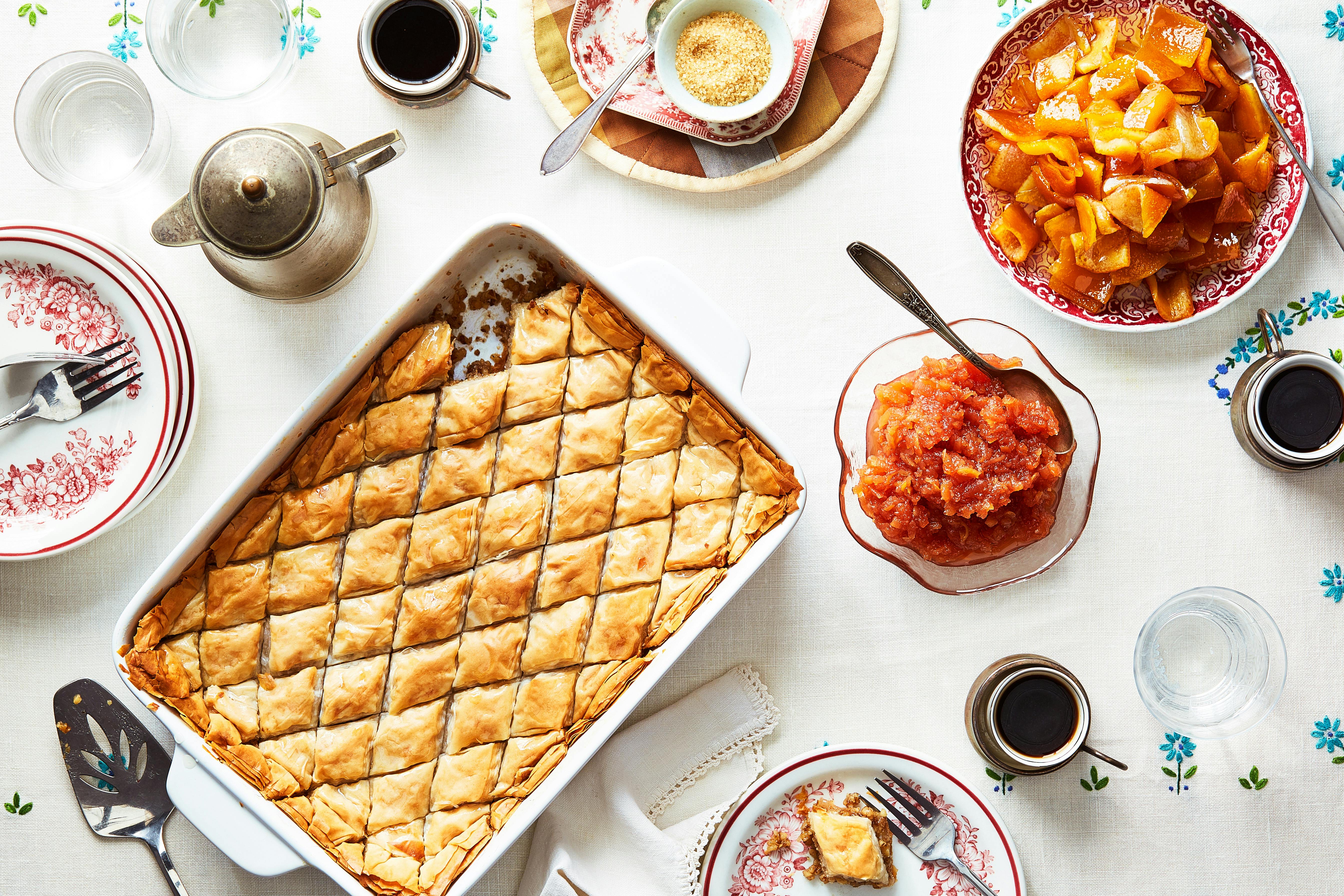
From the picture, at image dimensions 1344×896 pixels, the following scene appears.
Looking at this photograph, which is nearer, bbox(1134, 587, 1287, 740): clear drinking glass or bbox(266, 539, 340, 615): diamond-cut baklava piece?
bbox(266, 539, 340, 615): diamond-cut baklava piece

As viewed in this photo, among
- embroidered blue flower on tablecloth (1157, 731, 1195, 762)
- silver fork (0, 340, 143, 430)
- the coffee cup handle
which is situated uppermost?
silver fork (0, 340, 143, 430)

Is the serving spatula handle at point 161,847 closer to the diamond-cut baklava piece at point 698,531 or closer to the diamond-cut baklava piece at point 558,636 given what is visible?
the diamond-cut baklava piece at point 558,636

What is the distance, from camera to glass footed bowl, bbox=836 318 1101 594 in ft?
6.23

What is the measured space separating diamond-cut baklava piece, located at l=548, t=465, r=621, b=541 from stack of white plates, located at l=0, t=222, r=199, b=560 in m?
0.84

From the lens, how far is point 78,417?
1.93m

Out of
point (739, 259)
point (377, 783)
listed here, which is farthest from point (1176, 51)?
point (377, 783)

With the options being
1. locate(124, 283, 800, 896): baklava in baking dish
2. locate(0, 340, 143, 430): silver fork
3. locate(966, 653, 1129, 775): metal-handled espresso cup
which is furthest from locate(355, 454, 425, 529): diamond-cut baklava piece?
locate(966, 653, 1129, 775): metal-handled espresso cup

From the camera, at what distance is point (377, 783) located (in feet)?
5.80

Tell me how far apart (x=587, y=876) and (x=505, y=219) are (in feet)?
4.53

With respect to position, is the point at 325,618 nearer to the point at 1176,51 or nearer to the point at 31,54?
the point at 31,54

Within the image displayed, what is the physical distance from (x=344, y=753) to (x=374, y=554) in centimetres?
40

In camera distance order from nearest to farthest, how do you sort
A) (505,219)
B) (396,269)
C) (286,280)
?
(505,219) < (286,280) < (396,269)

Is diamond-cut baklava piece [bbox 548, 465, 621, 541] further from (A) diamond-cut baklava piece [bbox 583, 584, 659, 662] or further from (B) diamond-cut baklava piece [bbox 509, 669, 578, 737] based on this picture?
(B) diamond-cut baklava piece [bbox 509, 669, 578, 737]

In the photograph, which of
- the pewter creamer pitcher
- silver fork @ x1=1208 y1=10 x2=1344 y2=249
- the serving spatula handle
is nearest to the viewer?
the pewter creamer pitcher
